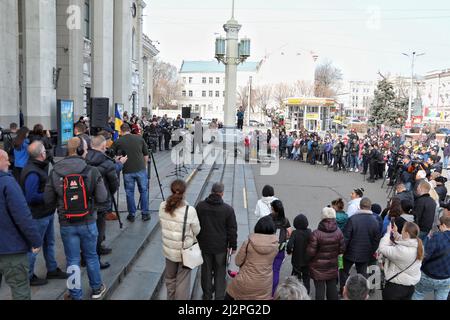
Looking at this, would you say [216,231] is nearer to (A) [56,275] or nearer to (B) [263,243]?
(B) [263,243]

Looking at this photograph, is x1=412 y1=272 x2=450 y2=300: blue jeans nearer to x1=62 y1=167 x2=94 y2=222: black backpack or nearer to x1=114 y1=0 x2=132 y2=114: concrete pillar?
x1=62 y1=167 x2=94 y2=222: black backpack

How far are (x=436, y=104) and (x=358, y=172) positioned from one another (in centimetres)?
8485

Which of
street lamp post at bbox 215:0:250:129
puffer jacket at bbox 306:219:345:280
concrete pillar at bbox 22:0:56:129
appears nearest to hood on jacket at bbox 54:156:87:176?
puffer jacket at bbox 306:219:345:280

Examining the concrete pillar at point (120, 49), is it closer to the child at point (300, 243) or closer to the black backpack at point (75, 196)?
the child at point (300, 243)

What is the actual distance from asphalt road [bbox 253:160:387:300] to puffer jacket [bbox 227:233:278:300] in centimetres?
616

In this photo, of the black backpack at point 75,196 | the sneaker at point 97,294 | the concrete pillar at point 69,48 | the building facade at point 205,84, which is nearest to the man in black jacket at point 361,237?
the sneaker at point 97,294

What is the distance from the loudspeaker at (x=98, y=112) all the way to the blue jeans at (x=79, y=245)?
35.2 ft

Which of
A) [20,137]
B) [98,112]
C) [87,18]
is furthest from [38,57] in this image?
[20,137]

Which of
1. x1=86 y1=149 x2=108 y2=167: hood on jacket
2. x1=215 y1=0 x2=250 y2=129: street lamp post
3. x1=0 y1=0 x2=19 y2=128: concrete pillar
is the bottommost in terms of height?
x1=86 y1=149 x2=108 y2=167: hood on jacket

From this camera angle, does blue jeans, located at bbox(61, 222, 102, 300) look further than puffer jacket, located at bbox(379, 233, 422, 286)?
No

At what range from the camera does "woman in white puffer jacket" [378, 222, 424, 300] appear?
5223mm

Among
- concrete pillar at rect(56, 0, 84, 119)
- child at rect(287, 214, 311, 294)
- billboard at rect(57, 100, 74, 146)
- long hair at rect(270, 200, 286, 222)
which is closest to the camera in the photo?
child at rect(287, 214, 311, 294)
